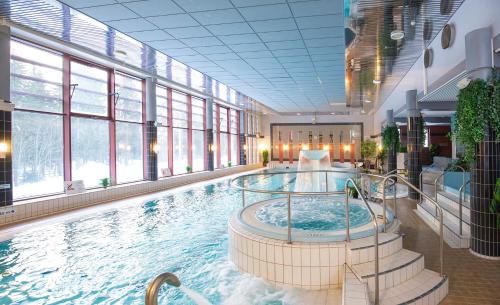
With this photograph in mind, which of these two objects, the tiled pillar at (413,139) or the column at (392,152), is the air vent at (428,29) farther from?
the column at (392,152)

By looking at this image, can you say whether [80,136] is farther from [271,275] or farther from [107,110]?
[271,275]

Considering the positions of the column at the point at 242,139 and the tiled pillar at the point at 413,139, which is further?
the column at the point at 242,139

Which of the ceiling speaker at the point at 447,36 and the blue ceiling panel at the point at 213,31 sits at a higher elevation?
the blue ceiling panel at the point at 213,31

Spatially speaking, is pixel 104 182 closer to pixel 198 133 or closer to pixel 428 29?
pixel 198 133

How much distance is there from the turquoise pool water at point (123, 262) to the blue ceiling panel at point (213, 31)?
3.49m

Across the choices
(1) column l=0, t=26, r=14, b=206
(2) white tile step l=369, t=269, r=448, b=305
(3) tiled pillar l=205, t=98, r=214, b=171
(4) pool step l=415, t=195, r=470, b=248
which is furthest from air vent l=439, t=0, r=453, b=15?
(3) tiled pillar l=205, t=98, r=214, b=171

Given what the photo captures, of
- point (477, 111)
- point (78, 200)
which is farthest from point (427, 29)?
point (78, 200)

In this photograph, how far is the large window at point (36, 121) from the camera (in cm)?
659

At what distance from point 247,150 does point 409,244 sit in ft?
51.5

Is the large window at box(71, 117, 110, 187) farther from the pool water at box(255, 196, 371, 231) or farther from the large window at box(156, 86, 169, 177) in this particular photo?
the pool water at box(255, 196, 371, 231)

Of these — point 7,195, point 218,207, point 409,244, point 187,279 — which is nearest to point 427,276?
point 409,244

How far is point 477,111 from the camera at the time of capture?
3500 mm

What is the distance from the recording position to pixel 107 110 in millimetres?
8930

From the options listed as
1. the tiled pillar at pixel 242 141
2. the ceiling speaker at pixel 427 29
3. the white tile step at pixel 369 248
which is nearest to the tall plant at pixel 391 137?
the ceiling speaker at pixel 427 29
